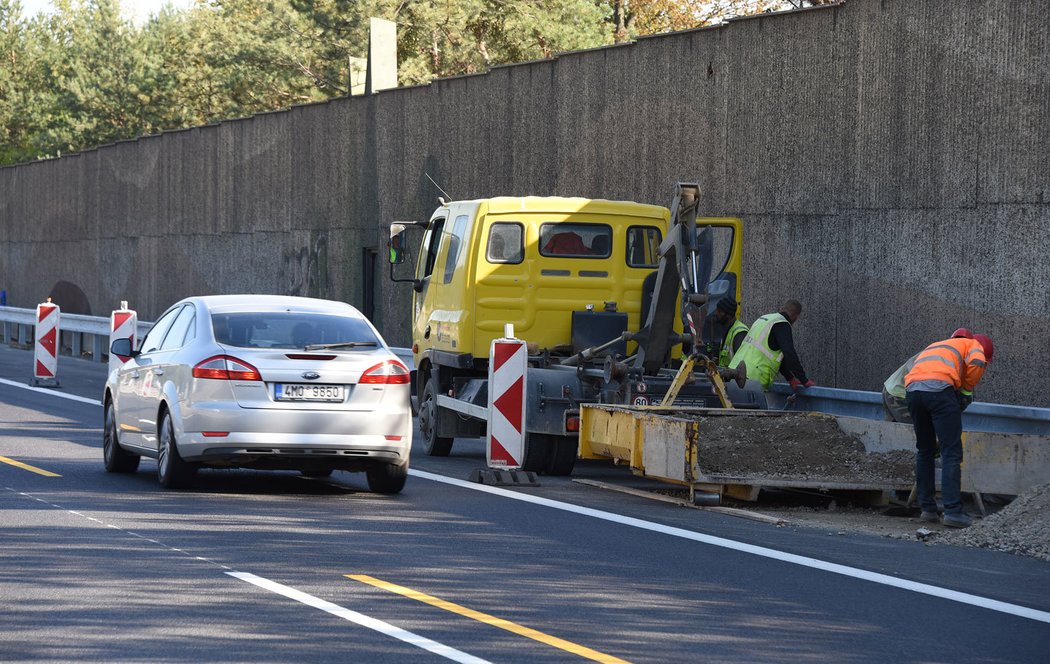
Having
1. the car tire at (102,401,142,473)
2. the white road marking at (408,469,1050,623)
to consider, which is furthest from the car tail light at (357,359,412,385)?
the car tire at (102,401,142,473)

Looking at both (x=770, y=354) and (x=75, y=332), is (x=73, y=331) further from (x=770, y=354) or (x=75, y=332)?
(x=770, y=354)

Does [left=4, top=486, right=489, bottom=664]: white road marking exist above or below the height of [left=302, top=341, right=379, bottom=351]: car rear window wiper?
below

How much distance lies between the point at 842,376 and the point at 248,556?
10965mm

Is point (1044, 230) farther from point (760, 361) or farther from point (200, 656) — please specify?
point (200, 656)

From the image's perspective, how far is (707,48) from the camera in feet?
74.6

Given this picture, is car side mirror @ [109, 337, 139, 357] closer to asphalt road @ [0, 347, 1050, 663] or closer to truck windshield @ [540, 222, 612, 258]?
asphalt road @ [0, 347, 1050, 663]

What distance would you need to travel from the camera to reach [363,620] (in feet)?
27.0

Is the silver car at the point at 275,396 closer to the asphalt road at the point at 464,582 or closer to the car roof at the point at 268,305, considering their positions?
the car roof at the point at 268,305

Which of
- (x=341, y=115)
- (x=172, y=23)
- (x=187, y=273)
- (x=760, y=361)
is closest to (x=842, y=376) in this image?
(x=760, y=361)

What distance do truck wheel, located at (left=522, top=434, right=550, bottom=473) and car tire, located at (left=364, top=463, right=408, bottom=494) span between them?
2.10 meters

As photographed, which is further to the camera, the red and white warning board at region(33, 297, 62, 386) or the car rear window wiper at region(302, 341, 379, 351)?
the red and white warning board at region(33, 297, 62, 386)

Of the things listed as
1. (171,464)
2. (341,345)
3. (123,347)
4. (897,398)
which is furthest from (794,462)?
(123,347)

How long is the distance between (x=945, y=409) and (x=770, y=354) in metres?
4.34

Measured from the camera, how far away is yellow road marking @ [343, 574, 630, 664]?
7.60 metres
